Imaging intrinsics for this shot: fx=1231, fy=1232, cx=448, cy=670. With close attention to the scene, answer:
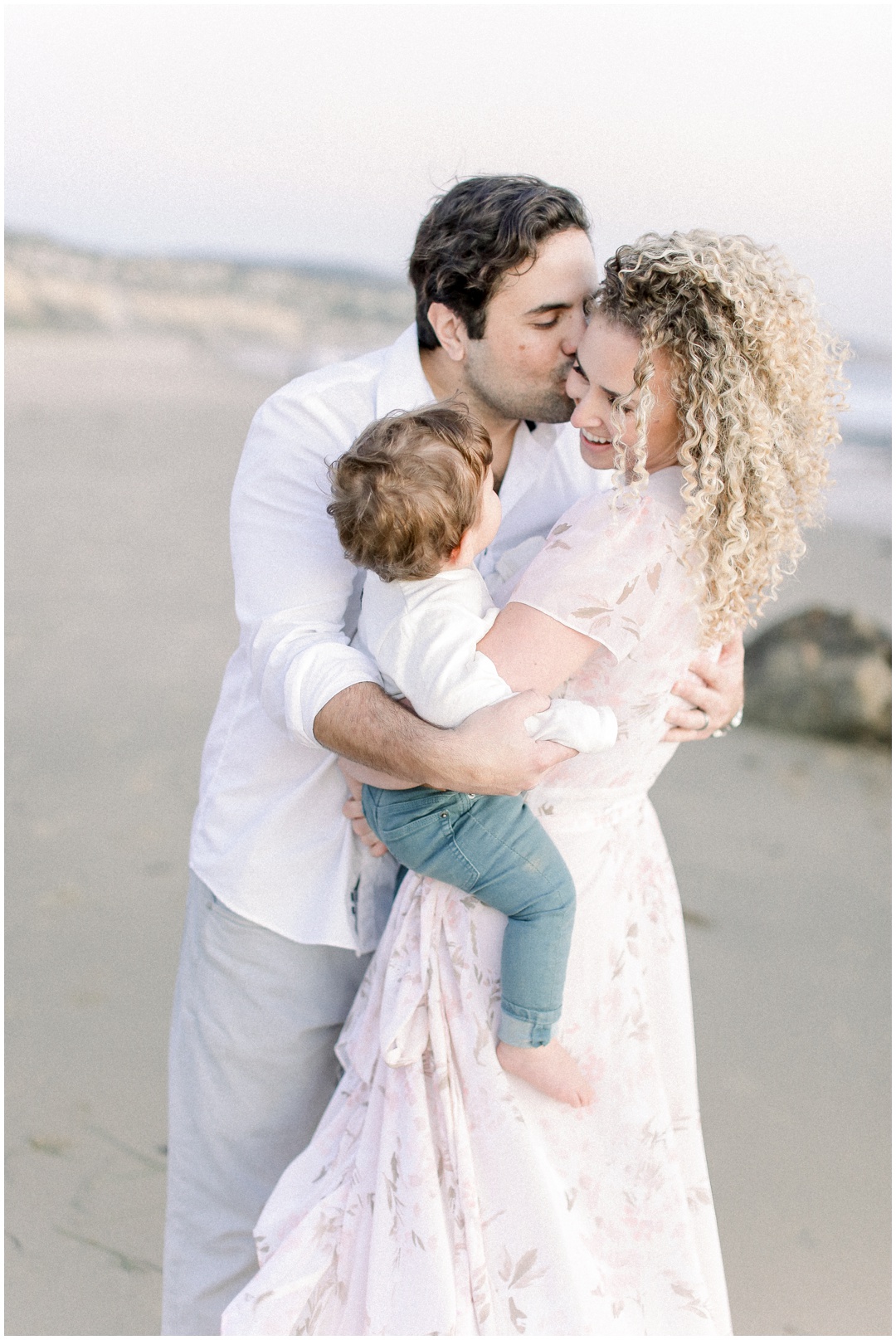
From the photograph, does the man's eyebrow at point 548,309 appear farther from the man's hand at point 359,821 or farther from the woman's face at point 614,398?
the man's hand at point 359,821

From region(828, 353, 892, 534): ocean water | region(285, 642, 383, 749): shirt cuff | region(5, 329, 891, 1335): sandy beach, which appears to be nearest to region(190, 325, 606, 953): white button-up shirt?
region(285, 642, 383, 749): shirt cuff

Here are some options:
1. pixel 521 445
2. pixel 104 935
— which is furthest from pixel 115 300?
pixel 521 445

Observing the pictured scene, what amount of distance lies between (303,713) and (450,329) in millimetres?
854

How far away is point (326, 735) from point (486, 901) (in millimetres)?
359

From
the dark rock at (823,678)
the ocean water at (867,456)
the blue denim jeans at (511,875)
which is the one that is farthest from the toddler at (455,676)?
the ocean water at (867,456)

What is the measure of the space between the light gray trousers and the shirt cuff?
19.6 inches

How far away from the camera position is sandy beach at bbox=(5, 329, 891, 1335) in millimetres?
2982

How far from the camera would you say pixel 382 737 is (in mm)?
1833

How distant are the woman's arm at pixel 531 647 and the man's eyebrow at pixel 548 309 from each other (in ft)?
2.29

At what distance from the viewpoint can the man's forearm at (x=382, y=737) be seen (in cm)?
177

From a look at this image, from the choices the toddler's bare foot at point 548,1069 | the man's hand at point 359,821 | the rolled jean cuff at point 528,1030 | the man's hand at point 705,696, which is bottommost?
the toddler's bare foot at point 548,1069

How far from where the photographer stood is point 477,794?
1.86m

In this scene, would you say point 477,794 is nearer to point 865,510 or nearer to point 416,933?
point 416,933

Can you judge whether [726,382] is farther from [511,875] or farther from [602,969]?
[602,969]
